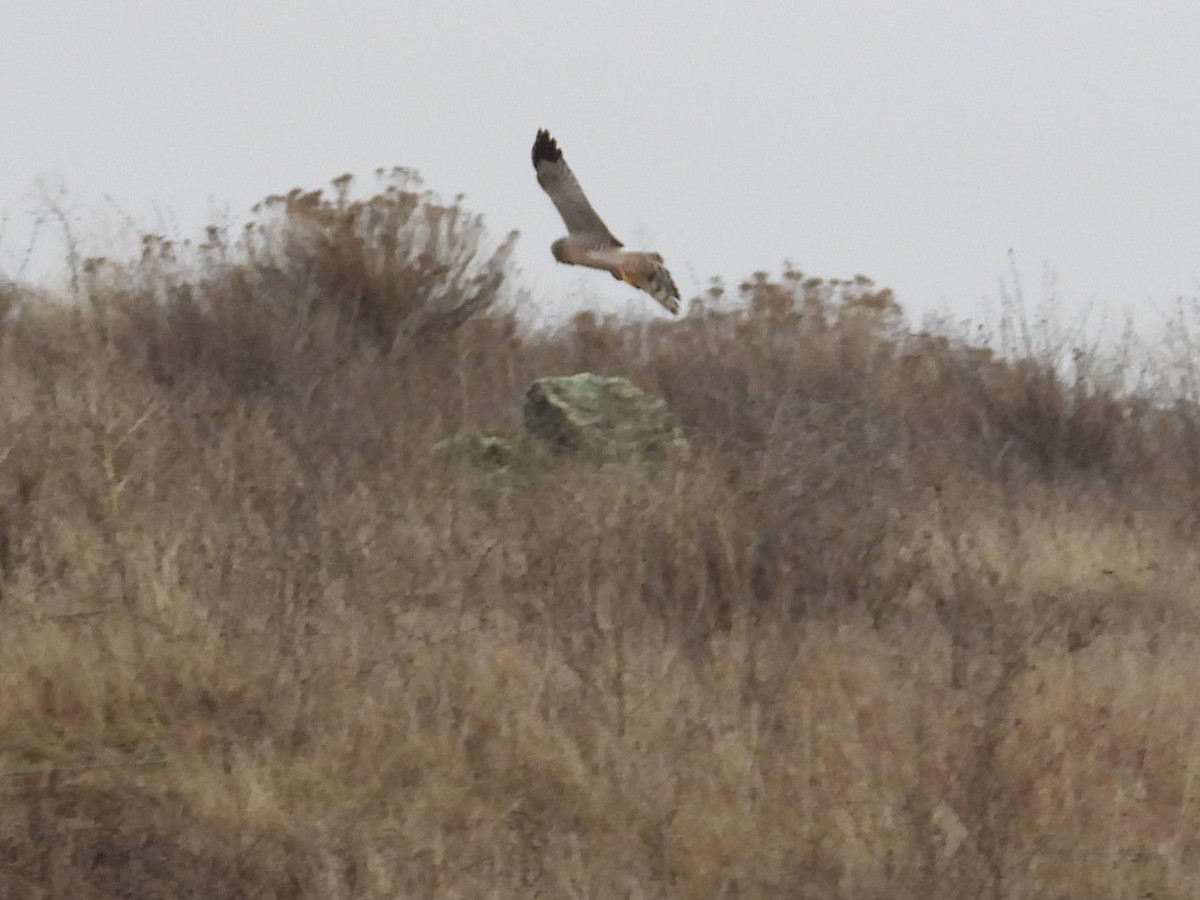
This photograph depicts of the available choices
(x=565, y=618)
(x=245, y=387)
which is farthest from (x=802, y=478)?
(x=245, y=387)

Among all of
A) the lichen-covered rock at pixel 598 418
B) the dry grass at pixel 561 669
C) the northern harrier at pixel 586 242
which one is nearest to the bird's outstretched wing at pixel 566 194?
the northern harrier at pixel 586 242

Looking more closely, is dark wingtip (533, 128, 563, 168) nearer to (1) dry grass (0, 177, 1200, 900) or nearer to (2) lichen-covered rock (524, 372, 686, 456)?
(1) dry grass (0, 177, 1200, 900)

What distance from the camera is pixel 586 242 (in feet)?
20.0

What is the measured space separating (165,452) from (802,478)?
2733mm

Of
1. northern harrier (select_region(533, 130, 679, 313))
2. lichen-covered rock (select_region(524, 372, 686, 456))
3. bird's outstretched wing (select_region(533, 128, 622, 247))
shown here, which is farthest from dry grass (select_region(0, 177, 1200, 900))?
bird's outstretched wing (select_region(533, 128, 622, 247))

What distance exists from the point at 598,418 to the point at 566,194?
8.19 feet

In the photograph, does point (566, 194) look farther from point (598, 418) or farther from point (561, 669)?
point (598, 418)

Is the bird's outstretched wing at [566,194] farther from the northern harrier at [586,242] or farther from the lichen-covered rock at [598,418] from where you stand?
the lichen-covered rock at [598,418]

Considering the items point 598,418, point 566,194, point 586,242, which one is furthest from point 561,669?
point 598,418

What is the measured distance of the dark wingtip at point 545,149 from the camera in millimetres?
5969

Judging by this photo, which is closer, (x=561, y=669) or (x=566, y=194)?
(x=561, y=669)

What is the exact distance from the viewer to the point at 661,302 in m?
5.96

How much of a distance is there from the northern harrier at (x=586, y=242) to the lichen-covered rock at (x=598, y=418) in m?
2.06

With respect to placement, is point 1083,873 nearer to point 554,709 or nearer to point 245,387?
point 554,709
